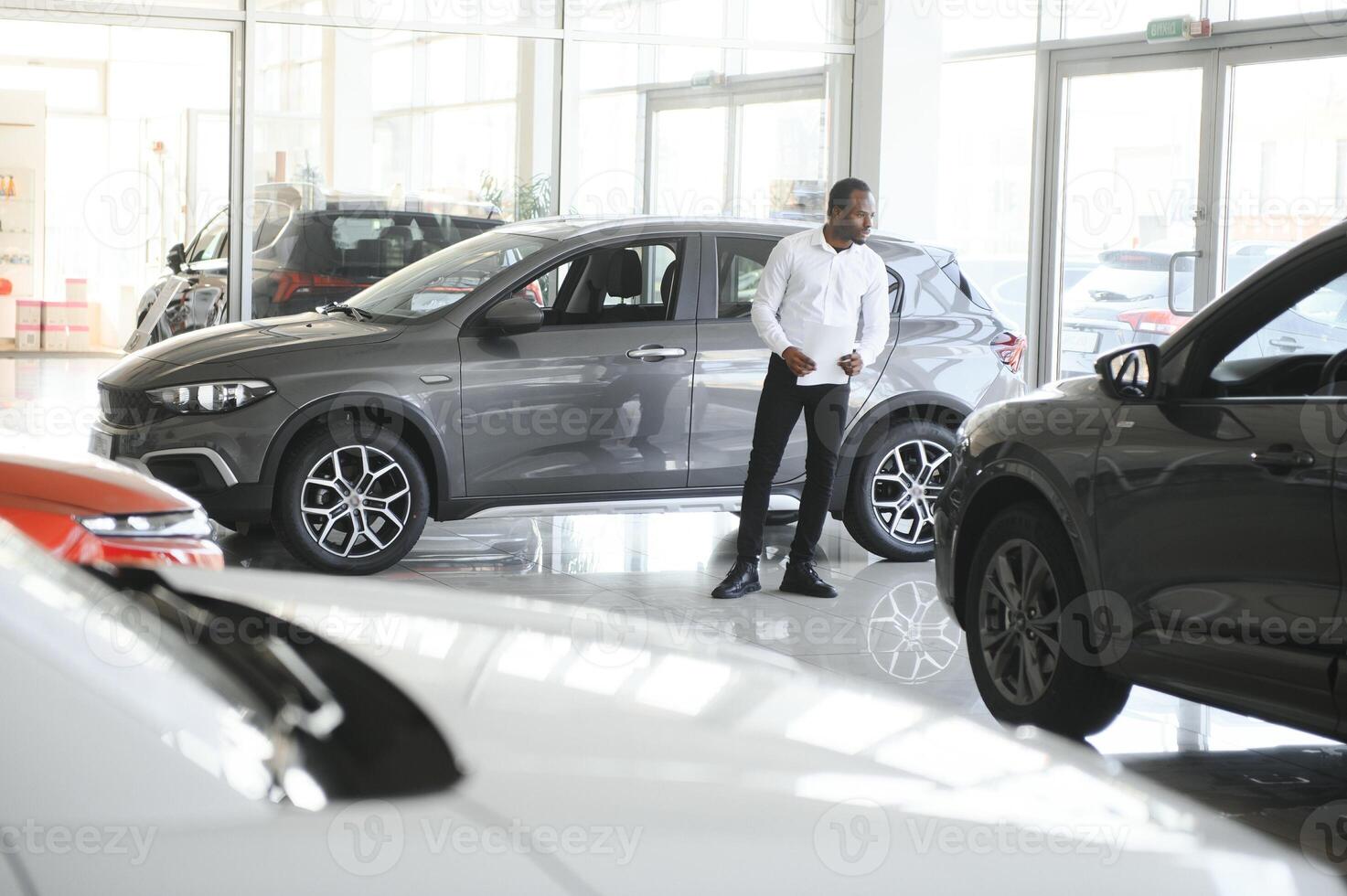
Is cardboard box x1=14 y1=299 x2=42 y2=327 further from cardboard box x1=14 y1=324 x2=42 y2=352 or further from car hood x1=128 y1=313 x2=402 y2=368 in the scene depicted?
car hood x1=128 y1=313 x2=402 y2=368

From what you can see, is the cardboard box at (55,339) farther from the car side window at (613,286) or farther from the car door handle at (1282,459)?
the car door handle at (1282,459)

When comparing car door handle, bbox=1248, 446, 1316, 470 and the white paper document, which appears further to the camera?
the white paper document

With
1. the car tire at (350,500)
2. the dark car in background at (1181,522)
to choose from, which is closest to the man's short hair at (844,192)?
the dark car in background at (1181,522)

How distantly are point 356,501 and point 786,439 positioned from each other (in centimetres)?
210

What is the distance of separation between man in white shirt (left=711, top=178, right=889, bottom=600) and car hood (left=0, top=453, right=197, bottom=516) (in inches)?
131

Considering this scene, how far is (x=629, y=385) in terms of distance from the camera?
780cm

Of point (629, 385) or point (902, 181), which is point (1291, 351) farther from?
point (902, 181)

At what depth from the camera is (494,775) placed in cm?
174

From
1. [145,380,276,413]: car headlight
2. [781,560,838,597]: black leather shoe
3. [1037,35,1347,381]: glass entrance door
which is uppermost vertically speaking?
[1037,35,1347,381]: glass entrance door

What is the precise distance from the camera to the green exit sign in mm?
13250

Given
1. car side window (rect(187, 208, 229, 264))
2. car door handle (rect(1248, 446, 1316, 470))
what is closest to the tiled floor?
car door handle (rect(1248, 446, 1316, 470))

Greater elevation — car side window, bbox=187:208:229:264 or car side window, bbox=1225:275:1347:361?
car side window, bbox=187:208:229:264

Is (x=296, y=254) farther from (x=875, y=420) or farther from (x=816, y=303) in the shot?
(x=816, y=303)

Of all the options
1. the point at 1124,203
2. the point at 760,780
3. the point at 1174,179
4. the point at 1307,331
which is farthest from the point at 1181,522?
the point at 1124,203
